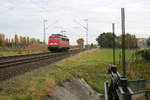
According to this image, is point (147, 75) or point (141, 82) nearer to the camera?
point (141, 82)

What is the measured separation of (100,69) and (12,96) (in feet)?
40.5

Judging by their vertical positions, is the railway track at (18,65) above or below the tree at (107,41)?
below

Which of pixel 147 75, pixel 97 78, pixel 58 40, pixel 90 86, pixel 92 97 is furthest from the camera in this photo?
pixel 58 40

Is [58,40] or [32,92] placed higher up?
[58,40]

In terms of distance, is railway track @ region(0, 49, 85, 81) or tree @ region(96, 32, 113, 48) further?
tree @ region(96, 32, 113, 48)

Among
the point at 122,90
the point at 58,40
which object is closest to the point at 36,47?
the point at 58,40

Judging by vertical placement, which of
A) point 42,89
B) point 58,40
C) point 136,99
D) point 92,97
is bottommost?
point 92,97

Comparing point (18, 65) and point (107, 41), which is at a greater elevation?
point (107, 41)

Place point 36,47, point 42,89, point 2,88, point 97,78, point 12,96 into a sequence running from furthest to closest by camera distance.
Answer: point 36,47
point 97,78
point 42,89
point 2,88
point 12,96

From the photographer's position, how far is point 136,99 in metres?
7.79

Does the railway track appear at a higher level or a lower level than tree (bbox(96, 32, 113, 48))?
lower

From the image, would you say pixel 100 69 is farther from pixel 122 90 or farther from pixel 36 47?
pixel 36 47

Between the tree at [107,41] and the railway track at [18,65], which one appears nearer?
the railway track at [18,65]

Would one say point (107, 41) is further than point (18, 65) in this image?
Yes
